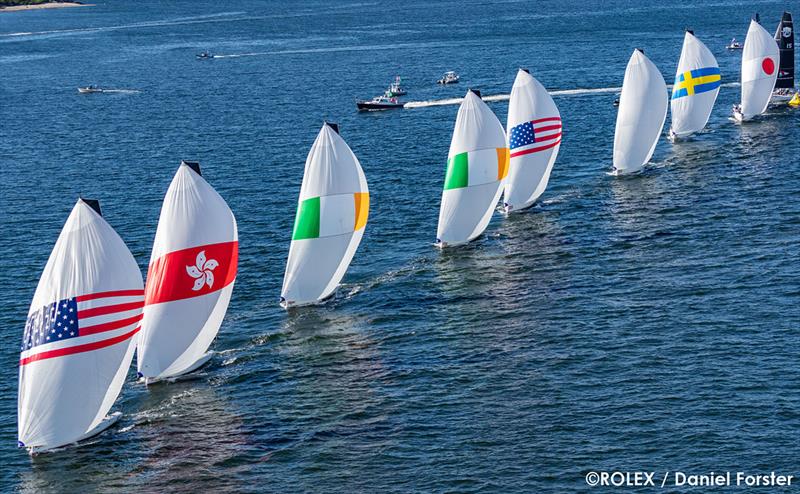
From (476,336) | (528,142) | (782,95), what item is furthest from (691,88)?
(476,336)

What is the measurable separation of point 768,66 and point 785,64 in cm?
912

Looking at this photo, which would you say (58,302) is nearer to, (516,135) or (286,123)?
(516,135)

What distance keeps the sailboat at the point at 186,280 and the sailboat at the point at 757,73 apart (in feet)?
273

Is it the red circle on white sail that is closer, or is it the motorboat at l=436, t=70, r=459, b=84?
the red circle on white sail

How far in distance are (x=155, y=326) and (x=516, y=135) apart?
46093 millimetres

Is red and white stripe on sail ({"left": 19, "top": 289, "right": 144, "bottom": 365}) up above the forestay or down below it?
below

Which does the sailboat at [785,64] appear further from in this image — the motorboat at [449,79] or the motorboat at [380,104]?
the motorboat at [449,79]

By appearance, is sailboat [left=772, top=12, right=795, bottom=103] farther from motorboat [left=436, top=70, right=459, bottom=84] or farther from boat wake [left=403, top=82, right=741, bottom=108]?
motorboat [left=436, top=70, right=459, bottom=84]

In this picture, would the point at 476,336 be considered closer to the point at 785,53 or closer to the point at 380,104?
the point at 785,53

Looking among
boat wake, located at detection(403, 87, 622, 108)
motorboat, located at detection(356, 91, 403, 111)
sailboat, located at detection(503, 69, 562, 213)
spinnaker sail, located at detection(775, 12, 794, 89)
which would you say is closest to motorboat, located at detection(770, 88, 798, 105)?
spinnaker sail, located at detection(775, 12, 794, 89)

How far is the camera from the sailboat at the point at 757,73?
13525cm

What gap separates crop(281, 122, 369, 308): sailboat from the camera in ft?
270

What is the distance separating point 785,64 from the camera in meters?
144

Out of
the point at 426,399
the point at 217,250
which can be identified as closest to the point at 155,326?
the point at 217,250
